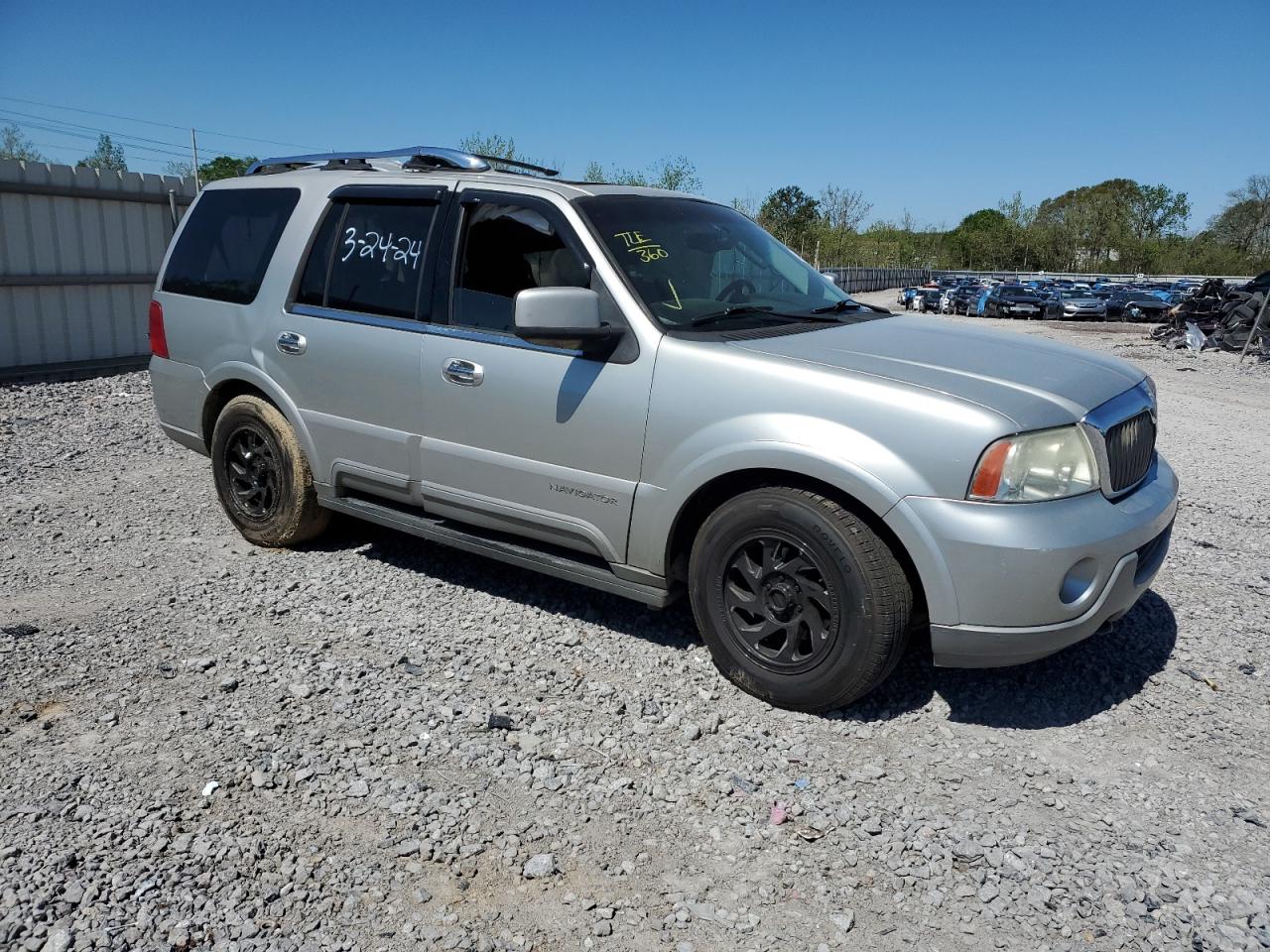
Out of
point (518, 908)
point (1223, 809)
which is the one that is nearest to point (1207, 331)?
point (1223, 809)

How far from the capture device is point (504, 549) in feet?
14.3

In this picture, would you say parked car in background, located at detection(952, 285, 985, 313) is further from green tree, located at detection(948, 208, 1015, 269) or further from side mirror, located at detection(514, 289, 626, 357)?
green tree, located at detection(948, 208, 1015, 269)

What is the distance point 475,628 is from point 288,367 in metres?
1.73

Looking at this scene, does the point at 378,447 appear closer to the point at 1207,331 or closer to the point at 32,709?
the point at 32,709

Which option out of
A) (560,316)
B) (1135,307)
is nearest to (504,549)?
(560,316)

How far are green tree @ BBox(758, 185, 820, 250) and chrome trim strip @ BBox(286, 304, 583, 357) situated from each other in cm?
4603

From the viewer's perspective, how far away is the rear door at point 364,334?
4.55 m

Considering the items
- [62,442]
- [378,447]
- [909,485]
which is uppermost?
[909,485]

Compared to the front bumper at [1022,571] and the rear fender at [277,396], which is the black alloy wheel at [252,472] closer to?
the rear fender at [277,396]

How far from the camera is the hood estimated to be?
3.35 m

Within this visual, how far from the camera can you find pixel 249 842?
2.90 metres

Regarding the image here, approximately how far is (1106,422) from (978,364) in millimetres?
508

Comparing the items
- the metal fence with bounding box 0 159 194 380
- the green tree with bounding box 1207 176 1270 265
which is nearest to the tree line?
the green tree with bounding box 1207 176 1270 265

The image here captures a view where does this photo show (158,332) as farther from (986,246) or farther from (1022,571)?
(986,246)
